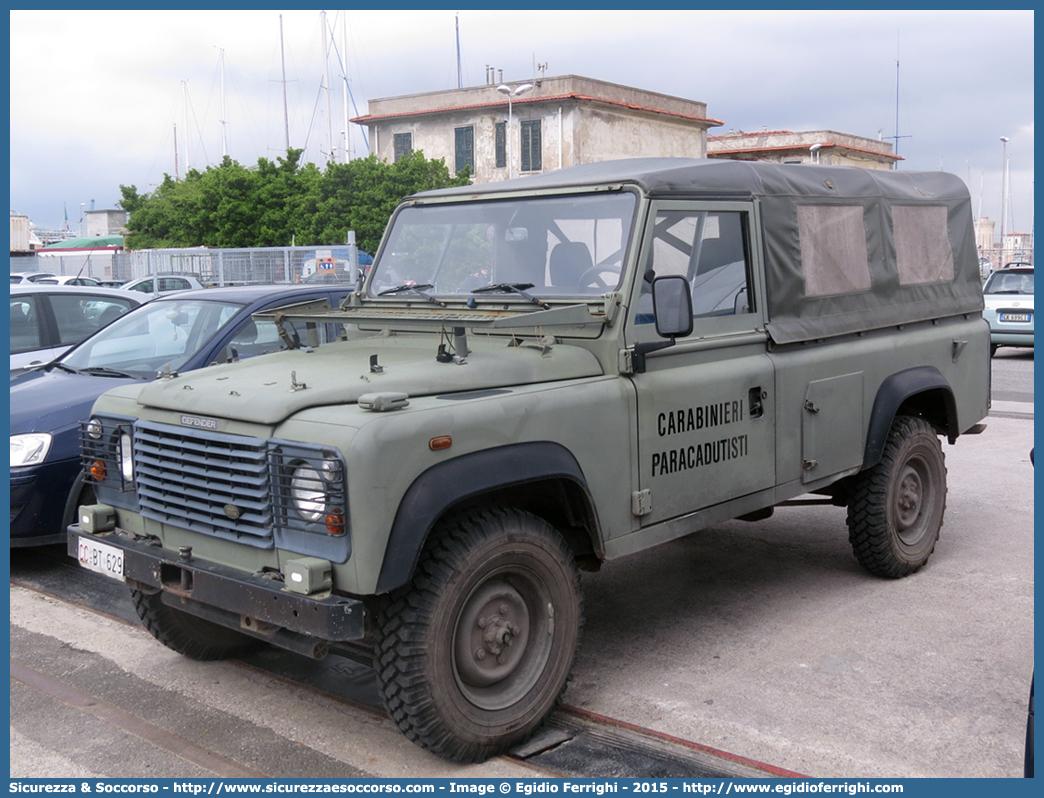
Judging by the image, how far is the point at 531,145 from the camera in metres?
43.9

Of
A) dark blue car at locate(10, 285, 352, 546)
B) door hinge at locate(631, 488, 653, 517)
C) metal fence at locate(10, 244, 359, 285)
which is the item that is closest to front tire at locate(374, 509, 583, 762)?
door hinge at locate(631, 488, 653, 517)

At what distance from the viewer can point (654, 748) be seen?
407 centimetres

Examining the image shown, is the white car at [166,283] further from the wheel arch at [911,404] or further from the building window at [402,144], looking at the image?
the building window at [402,144]

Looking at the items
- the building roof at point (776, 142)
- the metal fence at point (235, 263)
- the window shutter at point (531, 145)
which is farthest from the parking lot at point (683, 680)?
the building roof at point (776, 142)

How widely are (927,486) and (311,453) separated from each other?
14.5ft

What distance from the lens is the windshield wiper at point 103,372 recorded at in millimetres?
6840

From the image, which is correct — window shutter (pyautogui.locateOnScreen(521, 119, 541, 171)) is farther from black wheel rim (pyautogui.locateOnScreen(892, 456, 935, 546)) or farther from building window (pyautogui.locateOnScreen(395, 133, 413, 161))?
black wheel rim (pyautogui.locateOnScreen(892, 456, 935, 546))

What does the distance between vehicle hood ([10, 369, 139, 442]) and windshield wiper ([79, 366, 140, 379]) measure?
5 cm

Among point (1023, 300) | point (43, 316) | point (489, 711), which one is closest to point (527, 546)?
point (489, 711)

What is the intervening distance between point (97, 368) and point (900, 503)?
5.32m

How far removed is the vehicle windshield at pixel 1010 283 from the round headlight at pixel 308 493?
59.0 ft

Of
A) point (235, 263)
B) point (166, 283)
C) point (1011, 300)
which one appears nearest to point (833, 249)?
point (1011, 300)

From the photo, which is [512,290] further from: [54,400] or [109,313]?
[109,313]

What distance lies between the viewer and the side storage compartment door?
4.66 metres
